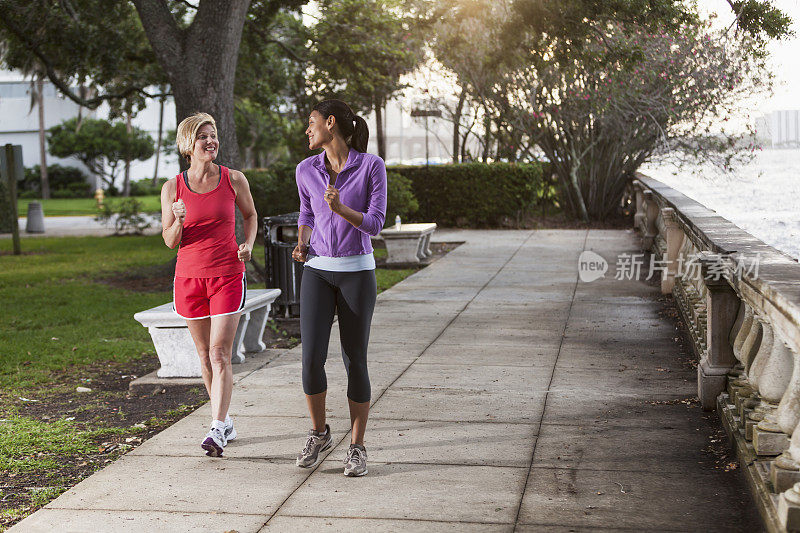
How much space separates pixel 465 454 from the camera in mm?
5500

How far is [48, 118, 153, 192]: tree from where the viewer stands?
5422cm

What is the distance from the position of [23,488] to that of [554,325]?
605 cm


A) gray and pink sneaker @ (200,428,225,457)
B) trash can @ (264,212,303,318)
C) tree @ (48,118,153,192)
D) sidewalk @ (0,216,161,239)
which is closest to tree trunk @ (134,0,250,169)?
trash can @ (264,212,303,318)

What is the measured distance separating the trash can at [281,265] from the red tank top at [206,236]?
15.8ft

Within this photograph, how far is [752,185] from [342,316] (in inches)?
888

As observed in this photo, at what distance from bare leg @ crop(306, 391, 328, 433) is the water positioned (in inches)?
622

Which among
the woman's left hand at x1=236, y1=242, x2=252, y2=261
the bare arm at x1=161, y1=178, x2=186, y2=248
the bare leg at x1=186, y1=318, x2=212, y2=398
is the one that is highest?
the bare arm at x1=161, y1=178, x2=186, y2=248

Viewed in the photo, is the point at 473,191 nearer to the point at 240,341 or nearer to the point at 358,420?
the point at 240,341

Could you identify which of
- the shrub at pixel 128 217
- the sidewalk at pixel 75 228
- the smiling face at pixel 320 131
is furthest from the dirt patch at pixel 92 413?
the sidewalk at pixel 75 228

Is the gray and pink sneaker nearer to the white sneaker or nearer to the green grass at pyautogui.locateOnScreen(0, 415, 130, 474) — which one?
the white sneaker

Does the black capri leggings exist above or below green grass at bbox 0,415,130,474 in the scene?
above

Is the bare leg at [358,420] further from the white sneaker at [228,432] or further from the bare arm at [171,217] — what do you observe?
the bare arm at [171,217]

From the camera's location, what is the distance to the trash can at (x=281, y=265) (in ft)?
34.6

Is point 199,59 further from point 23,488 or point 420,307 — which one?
point 23,488
